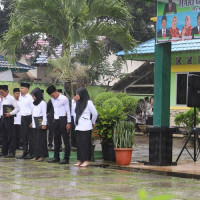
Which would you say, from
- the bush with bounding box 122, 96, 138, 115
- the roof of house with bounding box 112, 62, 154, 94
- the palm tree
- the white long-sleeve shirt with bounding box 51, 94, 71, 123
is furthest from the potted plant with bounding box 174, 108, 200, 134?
the white long-sleeve shirt with bounding box 51, 94, 71, 123

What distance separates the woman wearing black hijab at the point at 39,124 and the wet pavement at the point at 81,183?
0.69 meters

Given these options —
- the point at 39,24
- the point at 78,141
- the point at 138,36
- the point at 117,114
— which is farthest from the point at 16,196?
the point at 138,36

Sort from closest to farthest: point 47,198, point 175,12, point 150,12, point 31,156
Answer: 1. point 47,198
2. point 175,12
3. point 31,156
4. point 150,12

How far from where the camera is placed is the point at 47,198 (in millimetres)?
7984

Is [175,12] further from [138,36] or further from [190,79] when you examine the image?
[138,36]

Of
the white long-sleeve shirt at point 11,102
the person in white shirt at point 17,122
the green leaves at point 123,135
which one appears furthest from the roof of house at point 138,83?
the green leaves at point 123,135

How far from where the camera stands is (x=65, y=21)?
16406 millimetres

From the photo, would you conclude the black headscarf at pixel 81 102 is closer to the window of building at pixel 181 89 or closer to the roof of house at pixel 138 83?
the window of building at pixel 181 89

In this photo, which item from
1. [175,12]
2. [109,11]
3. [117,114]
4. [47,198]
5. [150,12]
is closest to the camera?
[47,198]

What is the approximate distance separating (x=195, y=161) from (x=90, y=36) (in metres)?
5.53

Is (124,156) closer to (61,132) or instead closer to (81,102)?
(81,102)

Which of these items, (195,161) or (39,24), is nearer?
(195,161)

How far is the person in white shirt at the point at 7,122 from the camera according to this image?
14.8 m

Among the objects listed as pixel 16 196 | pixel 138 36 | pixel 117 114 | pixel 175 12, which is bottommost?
pixel 16 196
